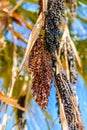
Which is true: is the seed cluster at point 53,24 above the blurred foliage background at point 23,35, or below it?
below

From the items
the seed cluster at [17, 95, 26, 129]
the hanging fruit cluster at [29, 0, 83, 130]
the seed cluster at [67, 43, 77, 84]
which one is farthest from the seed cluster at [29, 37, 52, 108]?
the seed cluster at [17, 95, 26, 129]

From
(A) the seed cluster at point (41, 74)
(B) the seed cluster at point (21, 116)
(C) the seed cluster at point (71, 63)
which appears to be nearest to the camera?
(A) the seed cluster at point (41, 74)

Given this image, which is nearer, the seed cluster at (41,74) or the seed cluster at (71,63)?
the seed cluster at (41,74)

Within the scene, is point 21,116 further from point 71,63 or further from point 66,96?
point 66,96

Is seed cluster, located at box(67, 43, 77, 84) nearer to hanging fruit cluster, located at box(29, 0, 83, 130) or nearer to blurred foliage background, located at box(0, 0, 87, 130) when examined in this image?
hanging fruit cluster, located at box(29, 0, 83, 130)

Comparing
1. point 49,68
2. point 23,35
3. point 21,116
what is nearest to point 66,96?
point 49,68

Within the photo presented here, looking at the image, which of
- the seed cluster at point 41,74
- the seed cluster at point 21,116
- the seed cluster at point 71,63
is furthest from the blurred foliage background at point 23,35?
the seed cluster at point 41,74

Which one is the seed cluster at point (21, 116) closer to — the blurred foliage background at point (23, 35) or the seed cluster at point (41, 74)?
the blurred foliage background at point (23, 35)
